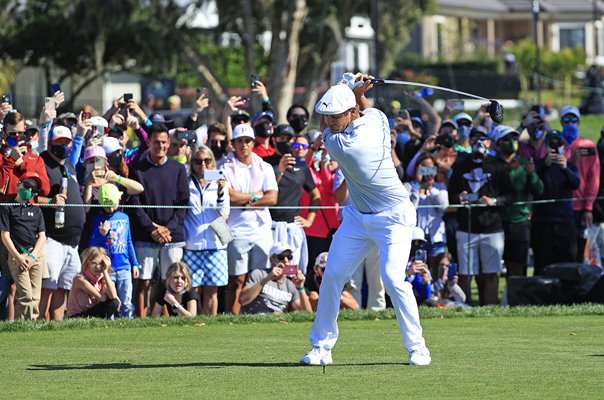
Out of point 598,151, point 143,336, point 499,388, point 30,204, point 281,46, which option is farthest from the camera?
point 281,46

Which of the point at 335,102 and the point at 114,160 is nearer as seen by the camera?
the point at 335,102

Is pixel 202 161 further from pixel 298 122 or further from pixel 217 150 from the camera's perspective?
pixel 298 122

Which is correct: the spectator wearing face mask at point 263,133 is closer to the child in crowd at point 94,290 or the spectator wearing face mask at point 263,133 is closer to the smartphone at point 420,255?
the smartphone at point 420,255

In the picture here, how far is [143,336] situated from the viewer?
12.5 m

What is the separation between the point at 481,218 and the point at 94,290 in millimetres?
4976

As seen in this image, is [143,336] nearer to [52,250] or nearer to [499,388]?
[52,250]

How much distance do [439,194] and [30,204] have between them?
16.6ft

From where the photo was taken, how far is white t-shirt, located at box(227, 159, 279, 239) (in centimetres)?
1497

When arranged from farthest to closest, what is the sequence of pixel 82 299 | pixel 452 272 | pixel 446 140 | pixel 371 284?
1. pixel 446 140
2. pixel 452 272
3. pixel 371 284
4. pixel 82 299

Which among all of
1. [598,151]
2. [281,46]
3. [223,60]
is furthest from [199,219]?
[223,60]

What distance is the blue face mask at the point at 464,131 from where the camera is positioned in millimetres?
17094

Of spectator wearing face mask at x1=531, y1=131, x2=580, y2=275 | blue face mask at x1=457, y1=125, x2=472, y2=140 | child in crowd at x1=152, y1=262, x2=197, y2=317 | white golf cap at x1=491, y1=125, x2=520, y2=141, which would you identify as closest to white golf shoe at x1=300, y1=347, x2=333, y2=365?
child in crowd at x1=152, y1=262, x2=197, y2=317

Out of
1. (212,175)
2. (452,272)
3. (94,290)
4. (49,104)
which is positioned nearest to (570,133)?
(452,272)

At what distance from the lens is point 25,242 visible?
13758mm
